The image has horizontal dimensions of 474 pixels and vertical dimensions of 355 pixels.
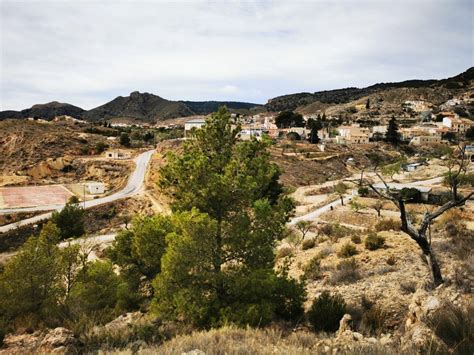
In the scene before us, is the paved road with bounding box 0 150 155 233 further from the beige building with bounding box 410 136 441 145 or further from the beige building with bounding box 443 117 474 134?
the beige building with bounding box 443 117 474 134

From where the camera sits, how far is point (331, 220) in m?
29.5

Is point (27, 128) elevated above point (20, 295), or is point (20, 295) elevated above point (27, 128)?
point (27, 128)

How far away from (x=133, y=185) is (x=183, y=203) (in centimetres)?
4552

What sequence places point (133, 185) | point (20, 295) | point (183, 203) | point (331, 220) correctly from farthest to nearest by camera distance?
point (133, 185) → point (331, 220) → point (20, 295) → point (183, 203)

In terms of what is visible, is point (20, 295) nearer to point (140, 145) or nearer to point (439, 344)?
point (439, 344)

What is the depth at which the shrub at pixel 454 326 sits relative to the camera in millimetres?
4195

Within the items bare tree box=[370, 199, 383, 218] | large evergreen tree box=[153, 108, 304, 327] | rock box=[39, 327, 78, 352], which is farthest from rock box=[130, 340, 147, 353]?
bare tree box=[370, 199, 383, 218]

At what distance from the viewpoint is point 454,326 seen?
4.74 metres

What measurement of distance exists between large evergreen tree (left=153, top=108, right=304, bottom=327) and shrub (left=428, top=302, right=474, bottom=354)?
3.48 metres

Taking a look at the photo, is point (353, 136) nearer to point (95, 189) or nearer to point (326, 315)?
point (95, 189)

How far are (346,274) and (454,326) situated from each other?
6.43m

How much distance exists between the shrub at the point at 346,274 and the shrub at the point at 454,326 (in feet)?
17.6

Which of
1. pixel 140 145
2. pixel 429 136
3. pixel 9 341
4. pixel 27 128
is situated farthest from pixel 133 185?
pixel 429 136

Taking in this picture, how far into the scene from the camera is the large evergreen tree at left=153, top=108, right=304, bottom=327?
774 centimetres
